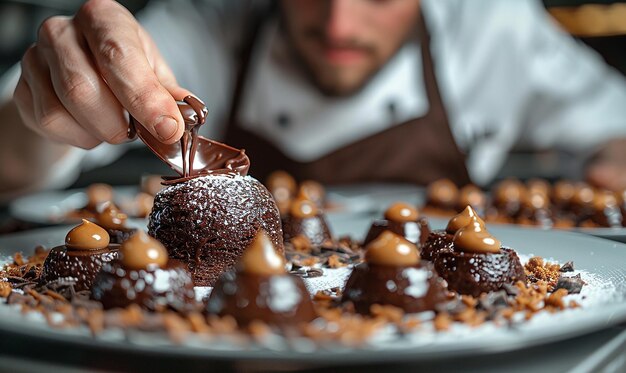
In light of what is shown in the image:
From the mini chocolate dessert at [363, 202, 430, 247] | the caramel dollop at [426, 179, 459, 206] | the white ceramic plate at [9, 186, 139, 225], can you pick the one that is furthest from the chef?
the mini chocolate dessert at [363, 202, 430, 247]

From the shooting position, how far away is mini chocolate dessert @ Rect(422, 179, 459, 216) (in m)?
2.54

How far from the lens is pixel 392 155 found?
3.64 metres

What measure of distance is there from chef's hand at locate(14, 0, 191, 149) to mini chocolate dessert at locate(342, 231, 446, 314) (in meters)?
0.47

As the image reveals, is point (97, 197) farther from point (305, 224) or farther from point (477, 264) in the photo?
point (477, 264)

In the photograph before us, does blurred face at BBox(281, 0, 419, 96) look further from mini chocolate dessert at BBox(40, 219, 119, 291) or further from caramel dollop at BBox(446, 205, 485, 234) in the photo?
mini chocolate dessert at BBox(40, 219, 119, 291)

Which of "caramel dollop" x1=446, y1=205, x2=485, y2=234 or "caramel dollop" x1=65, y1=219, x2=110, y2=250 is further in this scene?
"caramel dollop" x1=446, y1=205, x2=485, y2=234

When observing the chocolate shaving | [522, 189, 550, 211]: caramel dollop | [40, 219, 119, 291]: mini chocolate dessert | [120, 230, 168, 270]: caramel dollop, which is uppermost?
the chocolate shaving

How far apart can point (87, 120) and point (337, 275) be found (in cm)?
60

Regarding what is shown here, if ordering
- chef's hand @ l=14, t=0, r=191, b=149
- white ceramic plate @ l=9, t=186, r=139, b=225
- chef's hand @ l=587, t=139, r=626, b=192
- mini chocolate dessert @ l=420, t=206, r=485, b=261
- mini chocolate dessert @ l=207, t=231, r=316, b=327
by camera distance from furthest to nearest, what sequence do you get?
chef's hand @ l=587, t=139, r=626, b=192 < white ceramic plate @ l=9, t=186, r=139, b=225 < mini chocolate dessert @ l=420, t=206, r=485, b=261 < chef's hand @ l=14, t=0, r=191, b=149 < mini chocolate dessert @ l=207, t=231, r=316, b=327

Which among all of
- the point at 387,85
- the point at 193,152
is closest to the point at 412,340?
the point at 193,152

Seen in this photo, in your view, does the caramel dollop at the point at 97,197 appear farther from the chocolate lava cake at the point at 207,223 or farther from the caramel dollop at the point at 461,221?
the caramel dollop at the point at 461,221

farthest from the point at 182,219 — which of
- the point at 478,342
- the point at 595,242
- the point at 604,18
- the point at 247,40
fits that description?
the point at 604,18

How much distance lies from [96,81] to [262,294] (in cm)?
69

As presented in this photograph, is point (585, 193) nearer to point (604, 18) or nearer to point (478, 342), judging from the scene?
point (478, 342)
